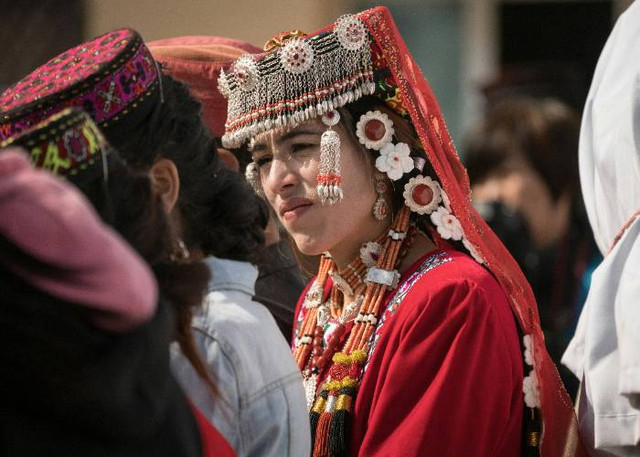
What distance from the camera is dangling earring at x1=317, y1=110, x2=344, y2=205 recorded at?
2471 millimetres

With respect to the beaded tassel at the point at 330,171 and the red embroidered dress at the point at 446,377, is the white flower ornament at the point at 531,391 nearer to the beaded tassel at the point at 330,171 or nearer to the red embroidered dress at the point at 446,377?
the red embroidered dress at the point at 446,377

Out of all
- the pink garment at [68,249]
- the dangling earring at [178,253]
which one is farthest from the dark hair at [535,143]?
the pink garment at [68,249]

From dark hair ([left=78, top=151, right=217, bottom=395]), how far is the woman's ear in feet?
0.78

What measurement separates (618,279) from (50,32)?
3.49 m

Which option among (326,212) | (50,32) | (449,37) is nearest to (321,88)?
(326,212)

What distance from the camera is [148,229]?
4.46ft

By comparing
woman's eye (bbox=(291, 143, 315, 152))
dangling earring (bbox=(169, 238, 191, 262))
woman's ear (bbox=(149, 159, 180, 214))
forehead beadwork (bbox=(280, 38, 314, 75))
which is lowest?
woman's eye (bbox=(291, 143, 315, 152))

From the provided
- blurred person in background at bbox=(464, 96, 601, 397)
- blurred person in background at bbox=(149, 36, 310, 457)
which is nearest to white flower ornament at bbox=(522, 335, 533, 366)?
blurred person in background at bbox=(149, 36, 310, 457)

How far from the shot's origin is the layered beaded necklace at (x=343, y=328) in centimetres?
234

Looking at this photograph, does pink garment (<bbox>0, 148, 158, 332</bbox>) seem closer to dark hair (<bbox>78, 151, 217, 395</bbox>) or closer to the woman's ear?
dark hair (<bbox>78, 151, 217, 395</bbox>)

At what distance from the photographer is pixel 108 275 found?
3.79 feet

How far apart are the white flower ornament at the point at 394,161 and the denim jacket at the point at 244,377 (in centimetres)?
83

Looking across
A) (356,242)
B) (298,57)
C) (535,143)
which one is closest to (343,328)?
(356,242)

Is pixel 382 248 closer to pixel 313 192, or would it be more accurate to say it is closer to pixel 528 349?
pixel 313 192
